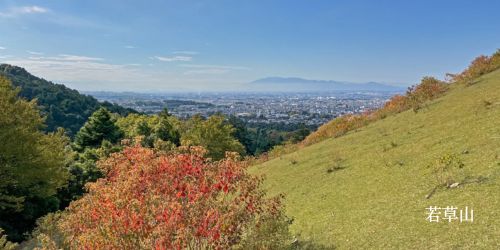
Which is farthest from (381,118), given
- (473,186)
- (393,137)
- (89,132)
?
(89,132)

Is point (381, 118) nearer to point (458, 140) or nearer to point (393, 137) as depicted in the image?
point (393, 137)

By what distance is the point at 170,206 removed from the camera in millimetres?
9508

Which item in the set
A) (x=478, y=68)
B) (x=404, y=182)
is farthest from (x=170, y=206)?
(x=478, y=68)

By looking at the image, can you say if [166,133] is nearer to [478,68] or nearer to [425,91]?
[425,91]

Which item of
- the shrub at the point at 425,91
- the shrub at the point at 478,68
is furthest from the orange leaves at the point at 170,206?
the shrub at the point at 478,68

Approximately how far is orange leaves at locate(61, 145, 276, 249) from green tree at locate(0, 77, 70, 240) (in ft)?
64.6

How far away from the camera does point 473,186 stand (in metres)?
13.1

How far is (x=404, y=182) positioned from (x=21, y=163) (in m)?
26.5

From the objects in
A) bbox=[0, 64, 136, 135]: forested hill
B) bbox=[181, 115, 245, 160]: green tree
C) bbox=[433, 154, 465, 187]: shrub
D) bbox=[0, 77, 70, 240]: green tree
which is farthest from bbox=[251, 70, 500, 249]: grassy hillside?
bbox=[0, 64, 136, 135]: forested hill

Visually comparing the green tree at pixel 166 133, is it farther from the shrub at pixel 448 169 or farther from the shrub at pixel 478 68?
the shrub at pixel 448 169

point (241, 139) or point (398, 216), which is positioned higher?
point (398, 216)

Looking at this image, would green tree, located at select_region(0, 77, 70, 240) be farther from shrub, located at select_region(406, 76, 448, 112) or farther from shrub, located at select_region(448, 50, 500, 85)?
shrub, located at select_region(448, 50, 500, 85)

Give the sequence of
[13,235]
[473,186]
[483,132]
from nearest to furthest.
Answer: [473,186]
[483,132]
[13,235]

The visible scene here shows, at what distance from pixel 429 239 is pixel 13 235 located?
31.7 metres
